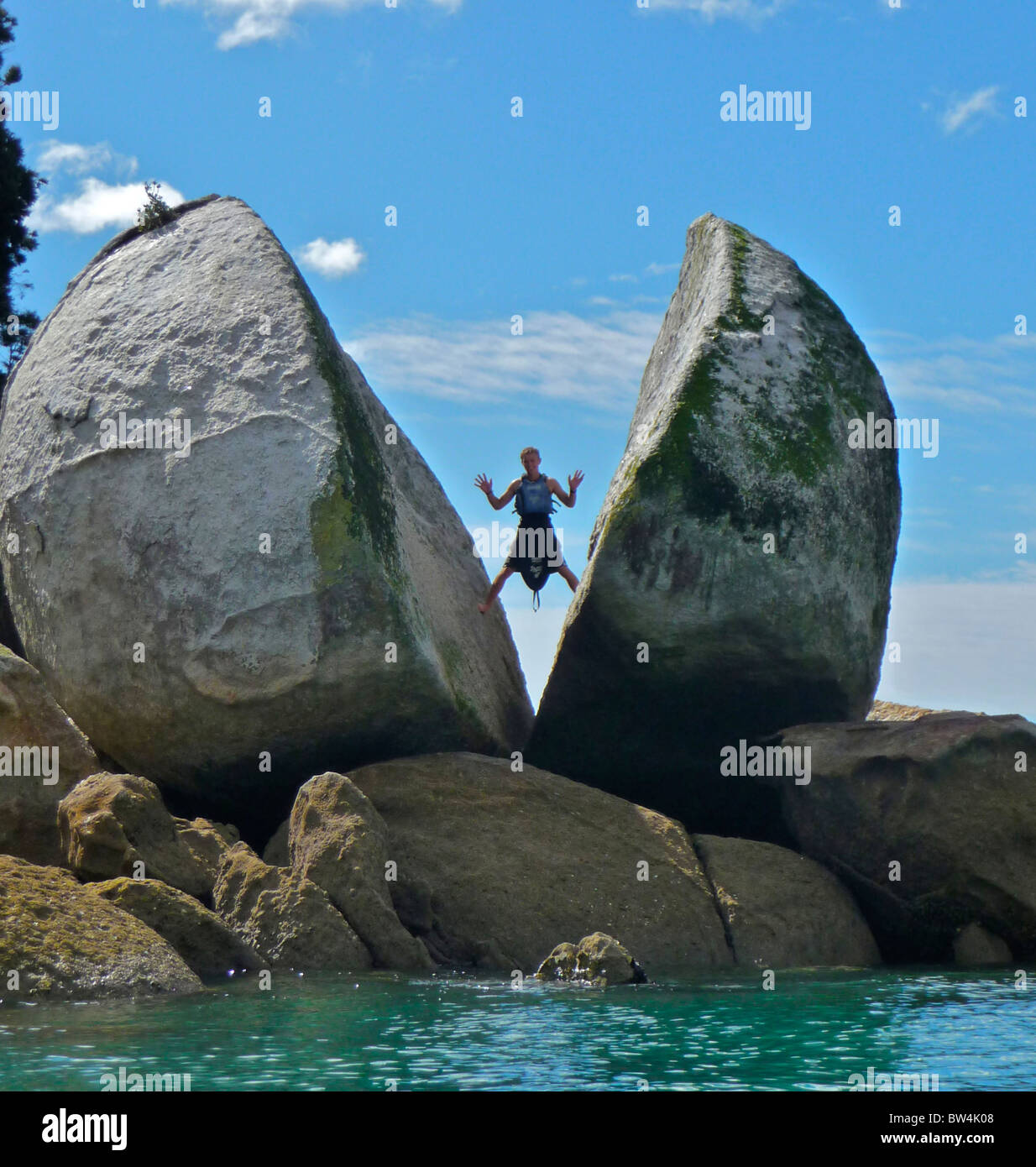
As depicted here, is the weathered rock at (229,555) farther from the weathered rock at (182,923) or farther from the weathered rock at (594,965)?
the weathered rock at (594,965)

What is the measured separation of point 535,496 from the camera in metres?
16.0

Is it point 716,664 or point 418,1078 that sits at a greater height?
point 716,664

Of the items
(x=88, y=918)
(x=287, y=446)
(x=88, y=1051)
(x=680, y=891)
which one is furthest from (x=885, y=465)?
(x=88, y=1051)

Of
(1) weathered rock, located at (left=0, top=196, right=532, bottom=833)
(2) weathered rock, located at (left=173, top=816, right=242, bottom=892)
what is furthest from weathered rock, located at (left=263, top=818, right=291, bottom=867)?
(1) weathered rock, located at (left=0, top=196, right=532, bottom=833)

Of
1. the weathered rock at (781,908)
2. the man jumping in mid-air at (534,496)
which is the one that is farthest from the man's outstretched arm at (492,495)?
the weathered rock at (781,908)

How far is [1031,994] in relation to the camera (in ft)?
35.7

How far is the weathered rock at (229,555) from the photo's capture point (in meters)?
13.3

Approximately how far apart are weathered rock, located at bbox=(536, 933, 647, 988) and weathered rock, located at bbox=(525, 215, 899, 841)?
3.69 metres

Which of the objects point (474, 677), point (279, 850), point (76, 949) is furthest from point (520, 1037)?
point (474, 677)

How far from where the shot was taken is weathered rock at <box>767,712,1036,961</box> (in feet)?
44.0

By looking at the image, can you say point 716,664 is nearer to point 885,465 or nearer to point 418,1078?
point 885,465

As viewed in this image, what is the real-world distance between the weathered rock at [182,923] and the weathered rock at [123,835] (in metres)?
0.46
